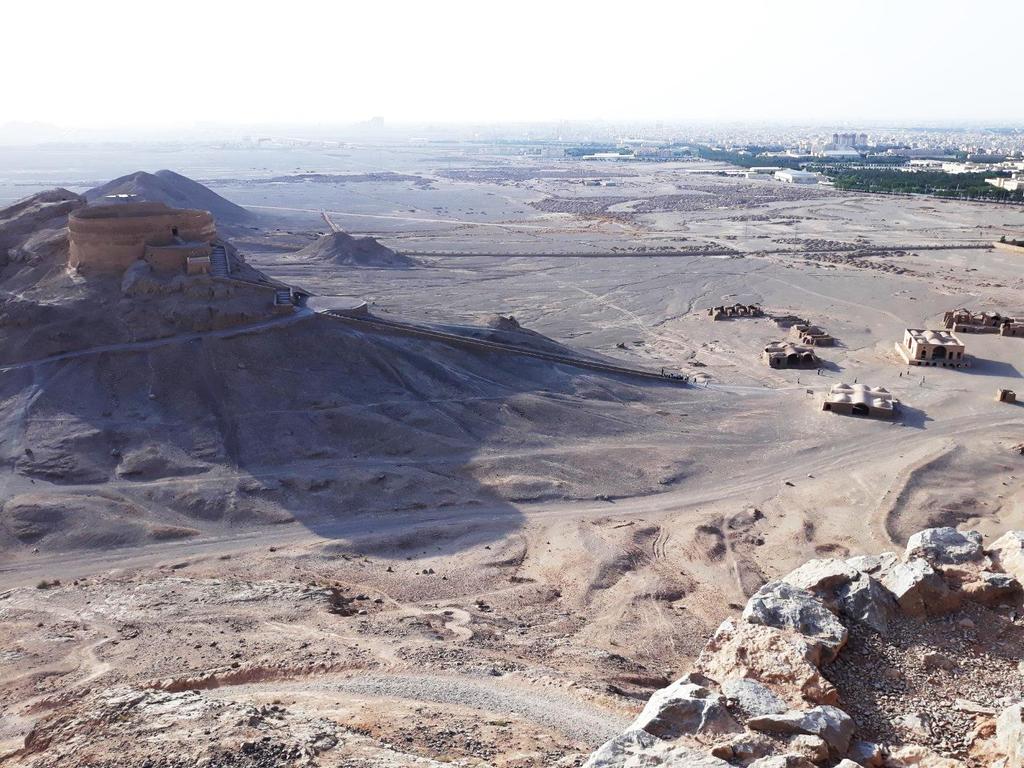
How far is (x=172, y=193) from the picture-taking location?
89.3 m

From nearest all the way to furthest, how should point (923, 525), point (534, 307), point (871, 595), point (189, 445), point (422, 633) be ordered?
1. point (871, 595)
2. point (422, 633)
3. point (923, 525)
4. point (189, 445)
5. point (534, 307)

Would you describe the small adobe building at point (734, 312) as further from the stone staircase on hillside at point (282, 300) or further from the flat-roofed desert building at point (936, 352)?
the stone staircase on hillside at point (282, 300)

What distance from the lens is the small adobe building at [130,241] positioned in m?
35.6

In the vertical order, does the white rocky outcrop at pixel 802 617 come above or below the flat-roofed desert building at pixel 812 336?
below

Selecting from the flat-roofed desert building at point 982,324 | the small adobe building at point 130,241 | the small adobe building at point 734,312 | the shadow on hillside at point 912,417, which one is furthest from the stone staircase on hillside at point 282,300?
the flat-roofed desert building at point 982,324

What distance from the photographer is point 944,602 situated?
610 inches

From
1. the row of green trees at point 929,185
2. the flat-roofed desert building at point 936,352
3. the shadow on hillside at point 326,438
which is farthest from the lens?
the row of green trees at point 929,185

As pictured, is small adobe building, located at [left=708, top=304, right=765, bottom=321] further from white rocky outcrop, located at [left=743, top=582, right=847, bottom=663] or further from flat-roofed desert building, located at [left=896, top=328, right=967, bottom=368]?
white rocky outcrop, located at [left=743, top=582, right=847, bottom=663]

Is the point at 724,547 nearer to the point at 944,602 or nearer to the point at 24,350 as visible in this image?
the point at 944,602

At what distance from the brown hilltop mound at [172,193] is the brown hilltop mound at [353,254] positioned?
16725 millimetres

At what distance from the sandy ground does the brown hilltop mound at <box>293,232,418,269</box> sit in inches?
666

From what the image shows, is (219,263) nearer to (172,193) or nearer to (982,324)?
(982,324)

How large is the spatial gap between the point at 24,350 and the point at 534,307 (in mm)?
33155

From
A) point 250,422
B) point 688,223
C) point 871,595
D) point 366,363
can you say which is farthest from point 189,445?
point 688,223
